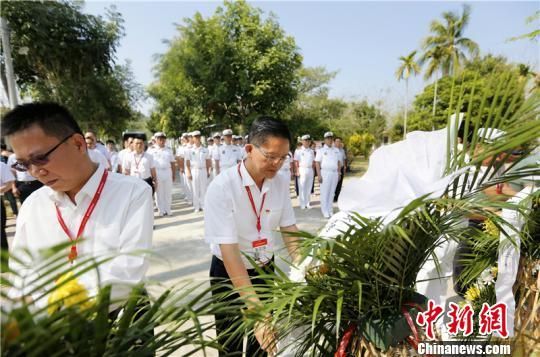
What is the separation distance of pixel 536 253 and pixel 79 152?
1.69 metres

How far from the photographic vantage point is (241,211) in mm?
1728

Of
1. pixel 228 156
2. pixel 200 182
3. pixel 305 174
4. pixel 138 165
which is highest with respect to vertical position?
pixel 138 165

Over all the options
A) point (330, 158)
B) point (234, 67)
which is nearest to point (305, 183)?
point (330, 158)

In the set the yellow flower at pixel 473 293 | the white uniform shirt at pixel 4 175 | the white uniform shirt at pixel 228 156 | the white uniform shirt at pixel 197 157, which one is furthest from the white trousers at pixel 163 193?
the yellow flower at pixel 473 293

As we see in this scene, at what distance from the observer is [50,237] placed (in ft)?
4.33

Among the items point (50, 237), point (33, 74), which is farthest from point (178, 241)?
point (33, 74)

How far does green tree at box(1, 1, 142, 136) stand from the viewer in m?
9.66

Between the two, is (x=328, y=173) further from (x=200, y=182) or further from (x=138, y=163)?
(x=138, y=163)

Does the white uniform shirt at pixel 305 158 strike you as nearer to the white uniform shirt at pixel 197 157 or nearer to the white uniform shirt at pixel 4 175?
the white uniform shirt at pixel 197 157

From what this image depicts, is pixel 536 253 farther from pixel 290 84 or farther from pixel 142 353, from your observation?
pixel 290 84

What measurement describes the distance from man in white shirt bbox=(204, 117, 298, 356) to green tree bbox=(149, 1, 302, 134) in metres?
14.7

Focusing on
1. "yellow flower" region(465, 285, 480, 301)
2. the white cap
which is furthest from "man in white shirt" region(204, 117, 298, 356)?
"yellow flower" region(465, 285, 480, 301)

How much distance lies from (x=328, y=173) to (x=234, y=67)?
1066 centimetres

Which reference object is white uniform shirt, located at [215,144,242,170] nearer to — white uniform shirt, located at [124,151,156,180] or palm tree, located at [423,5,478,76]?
white uniform shirt, located at [124,151,156,180]
